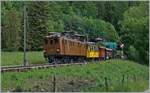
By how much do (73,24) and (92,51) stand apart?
56681mm

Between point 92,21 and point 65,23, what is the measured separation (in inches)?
589

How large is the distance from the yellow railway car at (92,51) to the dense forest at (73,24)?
3.79 meters

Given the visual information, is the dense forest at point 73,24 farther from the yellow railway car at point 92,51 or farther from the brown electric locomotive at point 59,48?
the brown electric locomotive at point 59,48

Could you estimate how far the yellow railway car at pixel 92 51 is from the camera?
191 ft

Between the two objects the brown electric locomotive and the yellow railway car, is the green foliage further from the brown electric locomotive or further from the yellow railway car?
the brown electric locomotive

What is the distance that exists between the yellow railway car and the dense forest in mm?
3789


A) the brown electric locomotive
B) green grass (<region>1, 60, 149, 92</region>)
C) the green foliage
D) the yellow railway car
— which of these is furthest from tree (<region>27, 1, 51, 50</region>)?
green grass (<region>1, 60, 149, 92</region>)

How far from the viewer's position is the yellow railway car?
58094 millimetres

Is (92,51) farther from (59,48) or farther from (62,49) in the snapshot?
(59,48)

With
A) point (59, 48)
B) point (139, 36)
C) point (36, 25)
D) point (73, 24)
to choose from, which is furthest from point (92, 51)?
point (73, 24)

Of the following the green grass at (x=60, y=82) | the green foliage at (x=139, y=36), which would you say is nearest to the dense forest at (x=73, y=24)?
the green foliage at (x=139, y=36)

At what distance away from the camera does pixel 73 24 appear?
117 m

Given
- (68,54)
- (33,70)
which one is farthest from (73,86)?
(68,54)

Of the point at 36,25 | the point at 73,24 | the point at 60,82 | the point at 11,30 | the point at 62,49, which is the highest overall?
the point at 73,24
